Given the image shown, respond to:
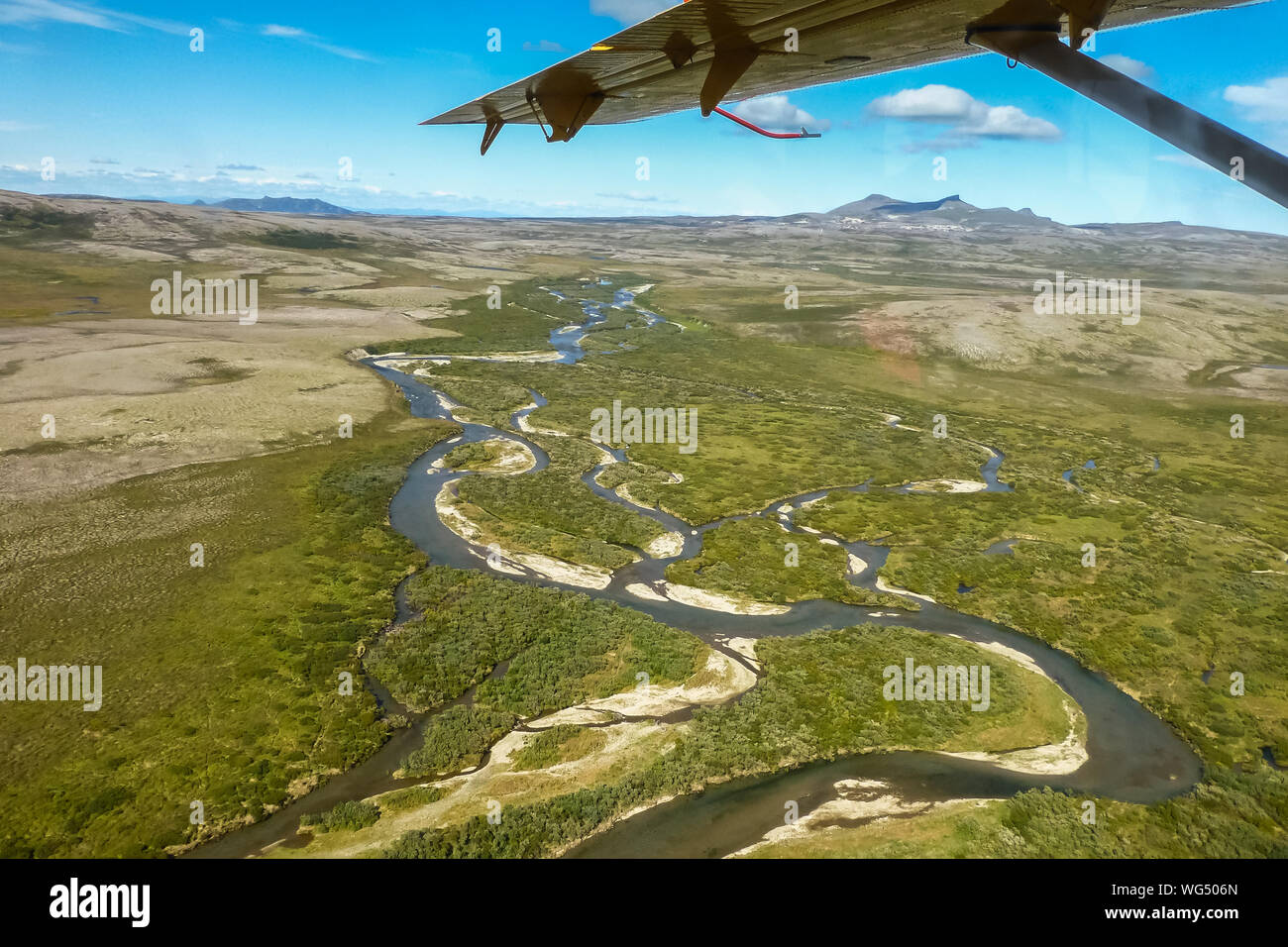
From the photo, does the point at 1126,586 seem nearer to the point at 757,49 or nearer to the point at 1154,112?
the point at 1154,112

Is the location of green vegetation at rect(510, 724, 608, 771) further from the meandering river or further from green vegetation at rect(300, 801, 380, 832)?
green vegetation at rect(300, 801, 380, 832)

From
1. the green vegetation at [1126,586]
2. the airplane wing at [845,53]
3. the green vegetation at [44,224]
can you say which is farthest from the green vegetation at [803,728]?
the green vegetation at [44,224]

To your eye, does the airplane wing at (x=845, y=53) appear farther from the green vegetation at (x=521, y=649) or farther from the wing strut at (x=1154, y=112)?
the green vegetation at (x=521, y=649)
